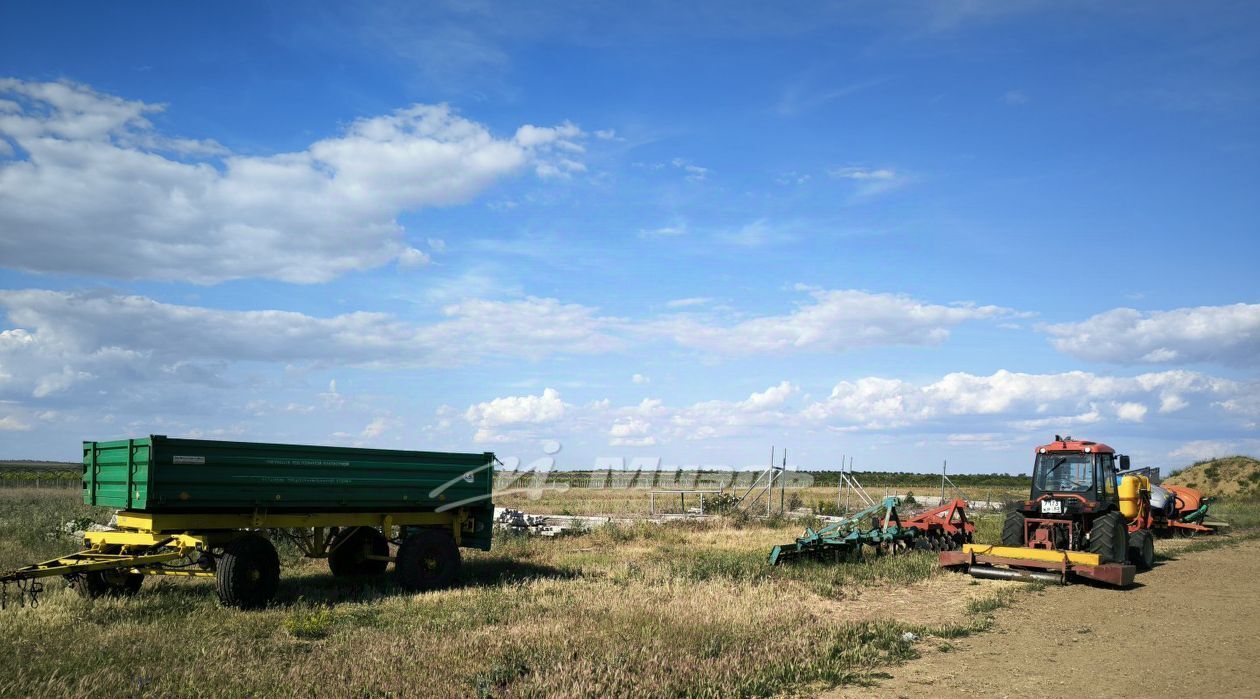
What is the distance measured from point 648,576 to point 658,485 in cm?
4458

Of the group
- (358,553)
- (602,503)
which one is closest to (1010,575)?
(358,553)

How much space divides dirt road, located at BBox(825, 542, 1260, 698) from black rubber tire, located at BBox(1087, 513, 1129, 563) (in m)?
0.79

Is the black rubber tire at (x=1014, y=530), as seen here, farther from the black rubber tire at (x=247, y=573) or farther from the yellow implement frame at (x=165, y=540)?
the black rubber tire at (x=247, y=573)

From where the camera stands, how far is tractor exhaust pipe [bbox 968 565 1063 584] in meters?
15.0

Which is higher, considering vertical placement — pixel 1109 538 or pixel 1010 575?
pixel 1109 538

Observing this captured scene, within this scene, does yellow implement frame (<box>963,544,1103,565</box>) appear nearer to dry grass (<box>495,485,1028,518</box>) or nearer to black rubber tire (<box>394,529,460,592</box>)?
black rubber tire (<box>394,529,460,592</box>)

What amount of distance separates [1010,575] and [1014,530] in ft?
6.84

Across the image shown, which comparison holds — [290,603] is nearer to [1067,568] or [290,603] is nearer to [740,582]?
[740,582]

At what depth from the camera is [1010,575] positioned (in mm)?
15234

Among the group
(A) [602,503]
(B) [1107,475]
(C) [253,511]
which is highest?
(B) [1107,475]

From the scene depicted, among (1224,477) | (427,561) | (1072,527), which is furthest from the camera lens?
(1224,477)

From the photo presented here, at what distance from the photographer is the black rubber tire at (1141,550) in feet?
57.0

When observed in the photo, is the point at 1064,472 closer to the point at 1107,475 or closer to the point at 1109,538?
the point at 1107,475

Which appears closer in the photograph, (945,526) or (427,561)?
(427,561)
